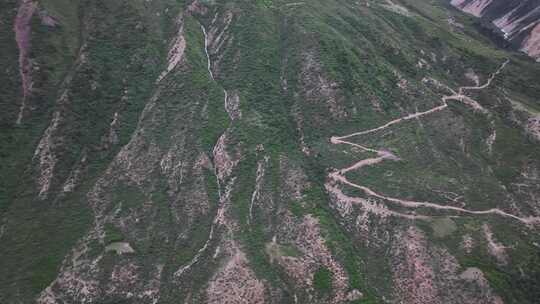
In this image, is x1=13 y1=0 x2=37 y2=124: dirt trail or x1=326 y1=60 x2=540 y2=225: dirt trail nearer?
x1=326 y1=60 x2=540 y2=225: dirt trail

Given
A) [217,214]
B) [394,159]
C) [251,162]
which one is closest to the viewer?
[217,214]

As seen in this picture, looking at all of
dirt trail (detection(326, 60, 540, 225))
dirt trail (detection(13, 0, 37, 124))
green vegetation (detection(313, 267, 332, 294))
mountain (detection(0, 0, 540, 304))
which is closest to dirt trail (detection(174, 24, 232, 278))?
mountain (detection(0, 0, 540, 304))

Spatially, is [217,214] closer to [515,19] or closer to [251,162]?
[251,162]

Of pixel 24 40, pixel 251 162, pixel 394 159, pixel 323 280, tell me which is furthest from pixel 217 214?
pixel 24 40

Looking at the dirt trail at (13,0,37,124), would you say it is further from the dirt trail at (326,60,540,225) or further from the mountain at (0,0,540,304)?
the dirt trail at (326,60,540,225)

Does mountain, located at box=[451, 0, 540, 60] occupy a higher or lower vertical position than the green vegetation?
higher

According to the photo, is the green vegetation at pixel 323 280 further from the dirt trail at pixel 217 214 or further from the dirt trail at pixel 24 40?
the dirt trail at pixel 24 40

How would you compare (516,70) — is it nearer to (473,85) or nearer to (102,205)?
(473,85)
